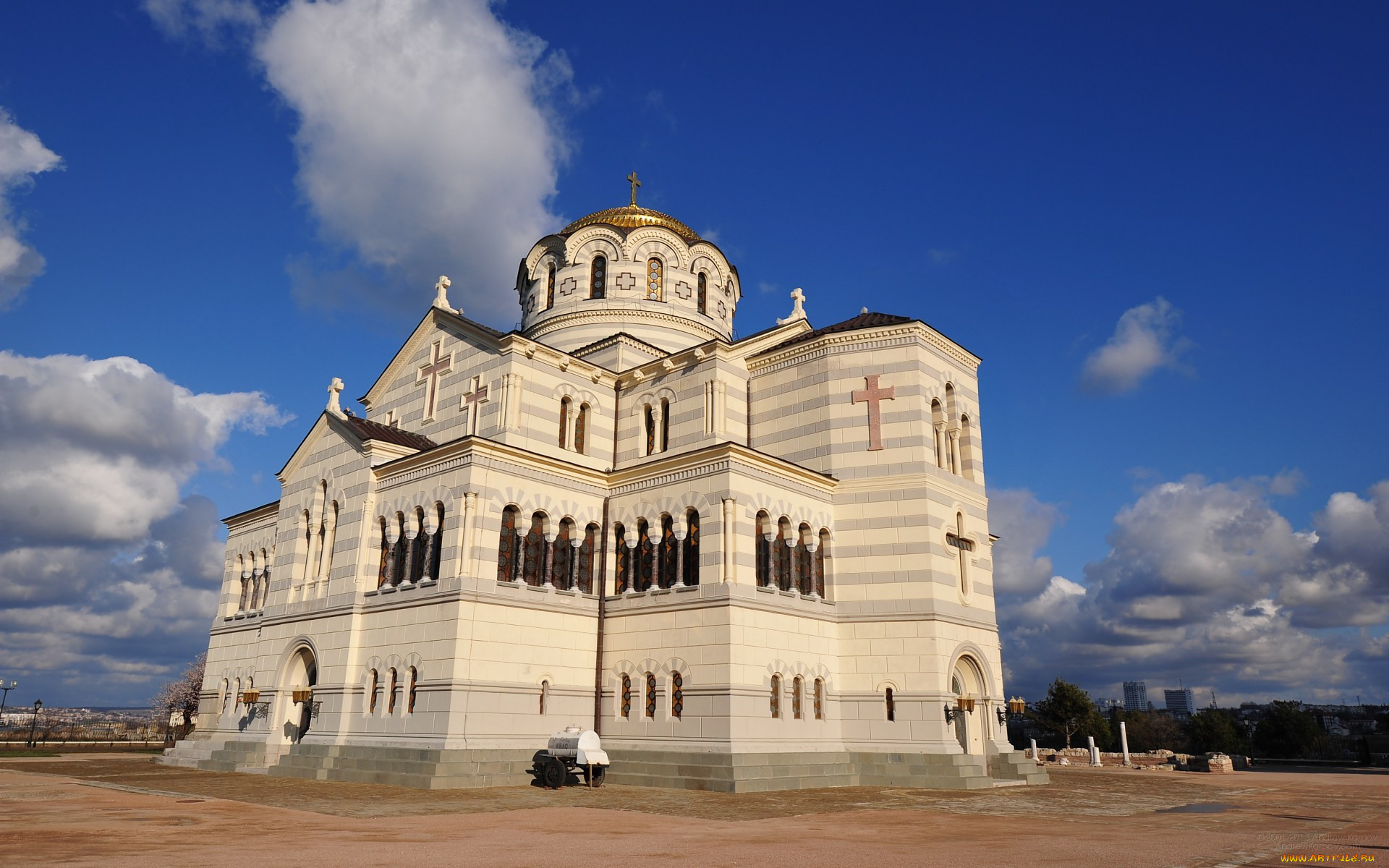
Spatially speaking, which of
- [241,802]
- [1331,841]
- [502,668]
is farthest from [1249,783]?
[241,802]

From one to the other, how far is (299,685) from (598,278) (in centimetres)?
1888

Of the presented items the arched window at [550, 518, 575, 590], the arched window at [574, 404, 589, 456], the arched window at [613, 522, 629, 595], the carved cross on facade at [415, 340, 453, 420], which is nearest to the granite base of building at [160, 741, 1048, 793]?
the arched window at [613, 522, 629, 595]

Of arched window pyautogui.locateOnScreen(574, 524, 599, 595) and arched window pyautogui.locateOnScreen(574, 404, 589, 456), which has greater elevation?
arched window pyautogui.locateOnScreen(574, 404, 589, 456)

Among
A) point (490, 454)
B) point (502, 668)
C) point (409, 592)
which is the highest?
point (490, 454)

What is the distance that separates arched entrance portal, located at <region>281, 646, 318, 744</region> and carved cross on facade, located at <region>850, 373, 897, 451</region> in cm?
1880

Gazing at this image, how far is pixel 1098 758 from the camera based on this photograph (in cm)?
3991

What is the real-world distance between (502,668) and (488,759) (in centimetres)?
236

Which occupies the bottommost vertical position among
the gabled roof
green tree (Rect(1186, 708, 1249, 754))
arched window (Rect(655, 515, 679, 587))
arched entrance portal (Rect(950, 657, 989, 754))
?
green tree (Rect(1186, 708, 1249, 754))

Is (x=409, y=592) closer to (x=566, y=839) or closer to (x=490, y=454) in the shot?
(x=490, y=454)

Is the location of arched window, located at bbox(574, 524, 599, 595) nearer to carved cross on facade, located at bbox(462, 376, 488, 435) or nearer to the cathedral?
the cathedral

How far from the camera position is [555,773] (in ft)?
75.7

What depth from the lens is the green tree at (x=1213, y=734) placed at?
289 ft

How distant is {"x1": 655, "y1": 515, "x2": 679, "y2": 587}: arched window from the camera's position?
1065 inches

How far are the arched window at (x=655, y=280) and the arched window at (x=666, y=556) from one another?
13.0 metres
